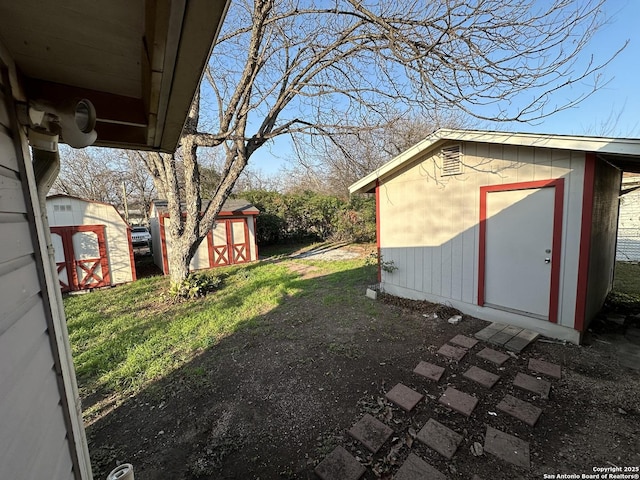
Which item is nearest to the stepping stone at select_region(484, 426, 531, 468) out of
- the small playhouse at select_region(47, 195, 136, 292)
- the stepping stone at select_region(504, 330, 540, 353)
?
the stepping stone at select_region(504, 330, 540, 353)

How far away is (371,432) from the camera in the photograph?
2.23 meters

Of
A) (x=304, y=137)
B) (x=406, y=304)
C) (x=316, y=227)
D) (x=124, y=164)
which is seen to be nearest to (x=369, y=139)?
(x=304, y=137)

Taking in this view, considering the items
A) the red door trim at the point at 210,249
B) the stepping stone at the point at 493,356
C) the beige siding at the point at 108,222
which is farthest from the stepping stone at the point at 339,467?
the red door trim at the point at 210,249

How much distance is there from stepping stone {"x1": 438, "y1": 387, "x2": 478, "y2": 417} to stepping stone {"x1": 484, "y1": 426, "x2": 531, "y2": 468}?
0.80 feet

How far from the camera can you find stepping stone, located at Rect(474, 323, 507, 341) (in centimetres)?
369

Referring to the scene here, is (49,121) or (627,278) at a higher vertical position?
(49,121)

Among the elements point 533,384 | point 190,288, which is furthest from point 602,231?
point 190,288

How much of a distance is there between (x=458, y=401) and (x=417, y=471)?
88cm

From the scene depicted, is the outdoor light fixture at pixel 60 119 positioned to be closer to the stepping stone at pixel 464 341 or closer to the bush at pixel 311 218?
the stepping stone at pixel 464 341

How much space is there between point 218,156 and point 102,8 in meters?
17.9

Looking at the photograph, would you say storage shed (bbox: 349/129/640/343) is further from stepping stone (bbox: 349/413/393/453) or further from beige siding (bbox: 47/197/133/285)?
beige siding (bbox: 47/197/133/285)

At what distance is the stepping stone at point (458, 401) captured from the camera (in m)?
2.42

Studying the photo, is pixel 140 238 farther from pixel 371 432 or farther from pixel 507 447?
pixel 507 447

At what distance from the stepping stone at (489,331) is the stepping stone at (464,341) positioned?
5.6 inches
